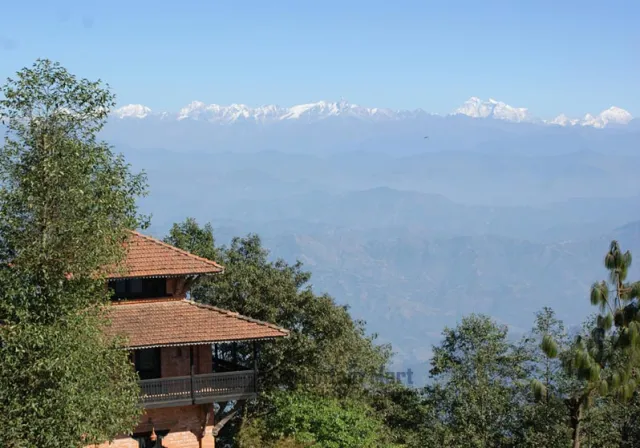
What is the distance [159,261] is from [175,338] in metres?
2.81

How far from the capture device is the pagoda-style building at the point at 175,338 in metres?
26.6

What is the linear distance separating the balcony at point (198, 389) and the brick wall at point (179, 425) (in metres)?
0.94

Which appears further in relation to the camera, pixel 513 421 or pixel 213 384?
pixel 513 421

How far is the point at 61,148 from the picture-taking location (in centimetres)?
1919

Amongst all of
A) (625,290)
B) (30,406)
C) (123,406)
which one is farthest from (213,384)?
(625,290)

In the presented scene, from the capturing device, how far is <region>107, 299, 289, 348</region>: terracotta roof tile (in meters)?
25.9

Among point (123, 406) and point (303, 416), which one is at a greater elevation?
point (123, 406)

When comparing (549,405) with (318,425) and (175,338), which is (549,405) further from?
(175,338)

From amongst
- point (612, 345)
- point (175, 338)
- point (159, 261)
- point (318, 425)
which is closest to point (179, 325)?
point (175, 338)

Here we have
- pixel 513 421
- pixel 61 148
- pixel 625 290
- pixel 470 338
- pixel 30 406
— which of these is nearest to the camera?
pixel 30 406

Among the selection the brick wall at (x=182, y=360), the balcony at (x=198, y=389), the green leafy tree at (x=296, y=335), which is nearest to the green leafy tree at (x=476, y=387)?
the green leafy tree at (x=296, y=335)

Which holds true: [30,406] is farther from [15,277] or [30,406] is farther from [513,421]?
[513,421]

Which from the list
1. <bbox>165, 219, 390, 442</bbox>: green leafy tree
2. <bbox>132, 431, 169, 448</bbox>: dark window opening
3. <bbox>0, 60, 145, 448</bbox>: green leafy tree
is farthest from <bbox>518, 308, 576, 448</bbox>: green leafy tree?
<bbox>0, 60, 145, 448</bbox>: green leafy tree

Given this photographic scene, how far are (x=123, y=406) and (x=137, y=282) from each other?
334 inches
